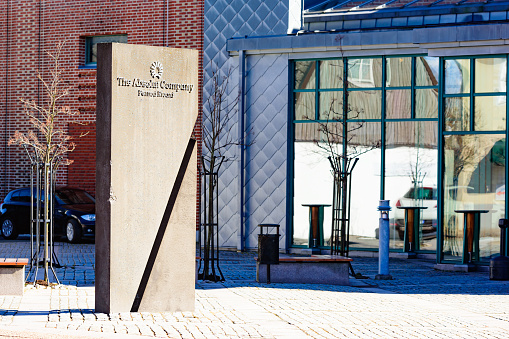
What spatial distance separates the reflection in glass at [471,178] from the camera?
16.3 m

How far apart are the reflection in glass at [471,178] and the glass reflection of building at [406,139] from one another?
0.06 ft

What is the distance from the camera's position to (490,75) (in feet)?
53.7

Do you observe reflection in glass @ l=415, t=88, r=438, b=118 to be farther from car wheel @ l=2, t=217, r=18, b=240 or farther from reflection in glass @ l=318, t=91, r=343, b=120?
car wheel @ l=2, t=217, r=18, b=240

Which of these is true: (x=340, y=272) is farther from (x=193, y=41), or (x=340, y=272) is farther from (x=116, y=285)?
(x=193, y=41)

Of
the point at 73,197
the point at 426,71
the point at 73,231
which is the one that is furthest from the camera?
the point at 73,197

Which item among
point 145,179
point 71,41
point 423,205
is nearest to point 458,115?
point 423,205

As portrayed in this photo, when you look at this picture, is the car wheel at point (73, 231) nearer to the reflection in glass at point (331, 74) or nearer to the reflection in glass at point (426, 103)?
the reflection in glass at point (331, 74)

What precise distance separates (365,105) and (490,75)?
352cm

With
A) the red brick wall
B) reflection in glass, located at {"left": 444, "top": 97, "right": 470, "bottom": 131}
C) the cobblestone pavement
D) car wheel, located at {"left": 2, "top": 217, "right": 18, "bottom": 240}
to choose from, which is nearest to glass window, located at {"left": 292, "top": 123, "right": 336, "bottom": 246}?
reflection in glass, located at {"left": 444, "top": 97, "right": 470, "bottom": 131}

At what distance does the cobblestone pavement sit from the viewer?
827 cm

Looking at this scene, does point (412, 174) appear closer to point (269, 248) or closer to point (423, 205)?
point (423, 205)

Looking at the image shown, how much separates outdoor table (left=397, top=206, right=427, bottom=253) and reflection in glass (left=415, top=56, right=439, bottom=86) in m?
2.74

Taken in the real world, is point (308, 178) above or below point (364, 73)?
below

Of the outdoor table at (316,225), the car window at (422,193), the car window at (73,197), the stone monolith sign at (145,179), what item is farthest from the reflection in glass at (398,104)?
the stone monolith sign at (145,179)
